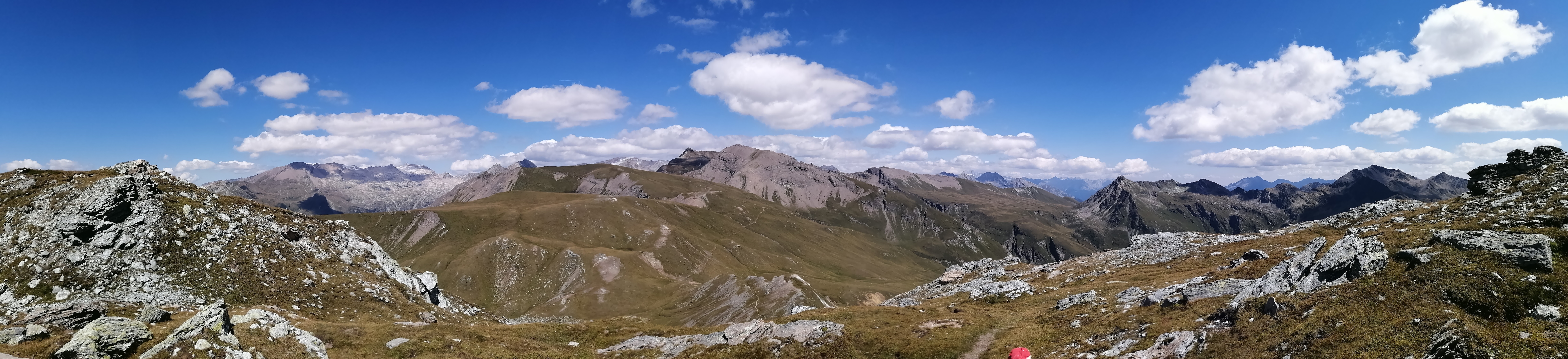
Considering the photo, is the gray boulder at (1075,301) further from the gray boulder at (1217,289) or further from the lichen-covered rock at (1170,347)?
the lichen-covered rock at (1170,347)

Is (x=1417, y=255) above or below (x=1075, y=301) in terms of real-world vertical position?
above

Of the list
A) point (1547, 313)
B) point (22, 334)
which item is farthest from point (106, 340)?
point (1547, 313)

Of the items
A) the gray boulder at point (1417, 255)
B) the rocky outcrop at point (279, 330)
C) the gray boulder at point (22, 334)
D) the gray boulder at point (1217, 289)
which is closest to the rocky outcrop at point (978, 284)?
the gray boulder at point (1217, 289)

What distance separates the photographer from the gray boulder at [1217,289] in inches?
1476

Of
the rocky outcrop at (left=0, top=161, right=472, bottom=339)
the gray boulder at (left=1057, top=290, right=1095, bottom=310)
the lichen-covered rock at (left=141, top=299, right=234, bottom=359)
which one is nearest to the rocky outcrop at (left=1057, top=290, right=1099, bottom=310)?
the gray boulder at (left=1057, top=290, right=1095, bottom=310)

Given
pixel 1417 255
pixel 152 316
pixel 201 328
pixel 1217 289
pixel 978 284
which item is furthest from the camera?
pixel 978 284

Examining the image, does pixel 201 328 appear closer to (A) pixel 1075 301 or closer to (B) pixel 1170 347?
(B) pixel 1170 347

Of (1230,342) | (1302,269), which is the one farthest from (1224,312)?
(1302,269)

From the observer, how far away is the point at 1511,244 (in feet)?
85.1

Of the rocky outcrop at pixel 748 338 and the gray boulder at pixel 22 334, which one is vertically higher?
the gray boulder at pixel 22 334

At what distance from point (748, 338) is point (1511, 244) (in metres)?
41.7

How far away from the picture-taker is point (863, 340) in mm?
43844

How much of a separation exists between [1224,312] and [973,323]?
19.8 metres

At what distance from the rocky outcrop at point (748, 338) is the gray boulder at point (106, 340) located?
82.7 ft
